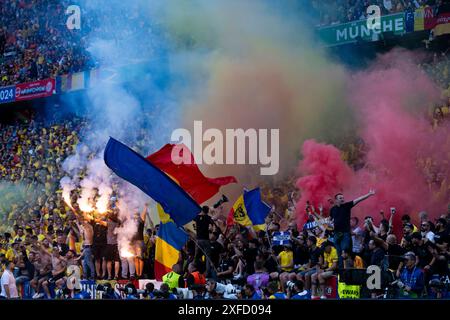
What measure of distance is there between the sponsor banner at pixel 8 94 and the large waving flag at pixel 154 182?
390 inches

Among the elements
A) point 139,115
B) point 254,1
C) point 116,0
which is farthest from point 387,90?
point 116,0

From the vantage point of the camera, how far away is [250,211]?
36.0ft

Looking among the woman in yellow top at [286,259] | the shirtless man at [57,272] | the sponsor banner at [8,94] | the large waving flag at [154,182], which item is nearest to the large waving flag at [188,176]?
the large waving flag at [154,182]

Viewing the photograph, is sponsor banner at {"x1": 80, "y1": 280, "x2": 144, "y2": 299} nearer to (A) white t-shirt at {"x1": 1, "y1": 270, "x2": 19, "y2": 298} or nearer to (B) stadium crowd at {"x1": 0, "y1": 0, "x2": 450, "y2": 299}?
(B) stadium crowd at {"x1": 0, "y1": 0, "x2": 450, "y2": 299}

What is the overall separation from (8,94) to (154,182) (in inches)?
411

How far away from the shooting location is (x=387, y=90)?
13812 mm

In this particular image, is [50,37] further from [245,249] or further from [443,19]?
[245,249]

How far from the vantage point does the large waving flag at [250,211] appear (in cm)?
1089

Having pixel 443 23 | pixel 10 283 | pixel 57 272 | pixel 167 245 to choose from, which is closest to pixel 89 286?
pixel 57 272

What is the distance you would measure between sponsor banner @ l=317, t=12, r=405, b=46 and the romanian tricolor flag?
568 centimetres

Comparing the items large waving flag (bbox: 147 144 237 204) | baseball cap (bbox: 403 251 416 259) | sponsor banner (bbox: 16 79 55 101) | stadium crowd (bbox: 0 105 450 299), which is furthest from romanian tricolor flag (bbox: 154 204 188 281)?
sponsor banner (bbox: 16 79 55 101)

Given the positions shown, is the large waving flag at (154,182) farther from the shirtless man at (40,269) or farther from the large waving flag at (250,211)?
the shirtless man at (40,269)

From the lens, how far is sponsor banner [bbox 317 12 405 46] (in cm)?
1385
